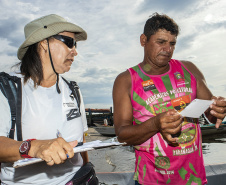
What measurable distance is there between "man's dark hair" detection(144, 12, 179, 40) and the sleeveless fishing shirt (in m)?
0.56

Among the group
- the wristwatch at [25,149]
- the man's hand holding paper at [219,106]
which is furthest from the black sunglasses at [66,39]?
the man's hand holding paper at [219,106]

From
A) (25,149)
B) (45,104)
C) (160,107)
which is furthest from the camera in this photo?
(160,107)

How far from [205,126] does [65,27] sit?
20747 millimetres

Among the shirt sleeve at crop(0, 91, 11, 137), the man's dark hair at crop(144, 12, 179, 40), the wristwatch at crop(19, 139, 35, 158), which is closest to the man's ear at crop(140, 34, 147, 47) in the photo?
the man's dark hair at crop(144, 12, 179, 40)

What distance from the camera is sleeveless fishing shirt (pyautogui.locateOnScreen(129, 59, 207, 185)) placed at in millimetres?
2236

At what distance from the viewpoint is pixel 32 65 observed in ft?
7.07

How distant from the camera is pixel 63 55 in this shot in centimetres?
219

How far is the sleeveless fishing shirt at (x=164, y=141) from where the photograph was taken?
7.34 feet

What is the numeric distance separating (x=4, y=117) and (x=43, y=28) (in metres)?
1.03

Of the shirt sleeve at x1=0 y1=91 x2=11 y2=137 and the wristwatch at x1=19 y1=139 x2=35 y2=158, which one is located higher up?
the shirt sleeve at x1=0 y1=91 x2=11 y2=137

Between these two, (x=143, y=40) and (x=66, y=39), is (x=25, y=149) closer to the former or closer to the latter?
(x=66, y=39)

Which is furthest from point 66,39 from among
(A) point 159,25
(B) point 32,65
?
(A) point 159,25

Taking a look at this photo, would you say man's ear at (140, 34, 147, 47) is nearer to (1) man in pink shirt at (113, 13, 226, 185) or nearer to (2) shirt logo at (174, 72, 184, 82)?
(1) man in pink shirt at (113, 13, 226, 185)

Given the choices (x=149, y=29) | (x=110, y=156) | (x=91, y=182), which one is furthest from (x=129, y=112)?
(x=110, y=156)
